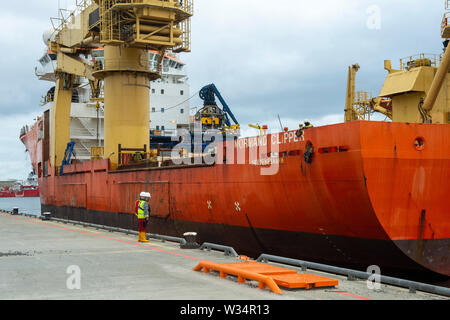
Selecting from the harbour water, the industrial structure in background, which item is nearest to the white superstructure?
the industrial structure in background

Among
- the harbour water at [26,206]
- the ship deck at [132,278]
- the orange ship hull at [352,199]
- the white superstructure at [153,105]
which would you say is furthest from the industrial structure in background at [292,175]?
the harbour water at [26,206]

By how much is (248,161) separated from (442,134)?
5.21m

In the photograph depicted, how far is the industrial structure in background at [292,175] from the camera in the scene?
1057 centimetres

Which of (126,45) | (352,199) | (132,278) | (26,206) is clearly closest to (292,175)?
(352,199)

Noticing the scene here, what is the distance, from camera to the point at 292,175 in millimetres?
12203

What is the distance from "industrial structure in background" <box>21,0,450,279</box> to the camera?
10570 mm

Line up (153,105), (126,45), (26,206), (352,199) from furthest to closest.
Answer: (26,206) → (153,105) → (126,45) → (352,199)

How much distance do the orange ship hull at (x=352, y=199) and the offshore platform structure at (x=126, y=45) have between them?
31.3 feet

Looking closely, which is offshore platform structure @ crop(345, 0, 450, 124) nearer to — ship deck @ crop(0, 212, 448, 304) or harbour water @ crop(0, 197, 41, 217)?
ship deck @ crop(0, 212, 448, 304)

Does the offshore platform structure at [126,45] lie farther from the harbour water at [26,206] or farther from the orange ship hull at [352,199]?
the harbour water at [26,206]

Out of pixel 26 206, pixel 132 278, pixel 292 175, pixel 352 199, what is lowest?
pixel 26 206

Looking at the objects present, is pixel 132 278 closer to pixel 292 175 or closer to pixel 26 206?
pixel 292 175

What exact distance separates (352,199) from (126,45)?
50.2 feet
